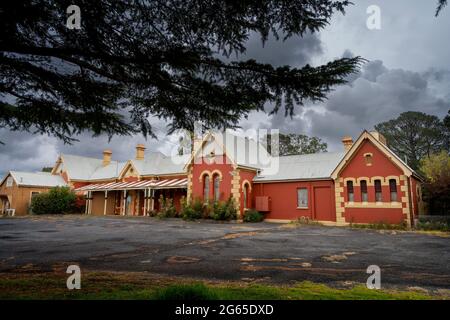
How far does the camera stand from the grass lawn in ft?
12.1

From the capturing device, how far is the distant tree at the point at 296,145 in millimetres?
41344

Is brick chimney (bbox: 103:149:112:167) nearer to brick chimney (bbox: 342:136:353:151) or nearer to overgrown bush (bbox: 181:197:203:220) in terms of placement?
overgrown bush (bbox: 181:197:203:220)

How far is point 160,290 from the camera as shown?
4000mm

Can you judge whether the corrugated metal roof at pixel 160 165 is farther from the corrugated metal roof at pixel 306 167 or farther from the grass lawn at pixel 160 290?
the grass lawn at pixel 160 290

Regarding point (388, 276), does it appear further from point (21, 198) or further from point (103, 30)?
point (21, 198)

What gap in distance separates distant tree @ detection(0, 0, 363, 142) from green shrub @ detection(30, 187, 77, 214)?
2977cm

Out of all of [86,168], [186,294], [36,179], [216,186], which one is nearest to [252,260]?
[186,294]

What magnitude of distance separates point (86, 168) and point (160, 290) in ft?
135

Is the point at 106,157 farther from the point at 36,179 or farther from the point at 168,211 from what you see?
the point at 168,211

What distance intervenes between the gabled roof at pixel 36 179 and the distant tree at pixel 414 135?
48.2 metres

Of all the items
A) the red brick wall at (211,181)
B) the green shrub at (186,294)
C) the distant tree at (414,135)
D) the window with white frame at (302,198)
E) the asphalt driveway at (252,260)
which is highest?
the distant tree at (414,135)

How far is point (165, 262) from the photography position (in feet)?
22.4

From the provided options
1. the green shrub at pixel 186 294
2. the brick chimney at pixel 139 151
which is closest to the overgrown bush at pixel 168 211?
the brick chimney at pixel 139 151

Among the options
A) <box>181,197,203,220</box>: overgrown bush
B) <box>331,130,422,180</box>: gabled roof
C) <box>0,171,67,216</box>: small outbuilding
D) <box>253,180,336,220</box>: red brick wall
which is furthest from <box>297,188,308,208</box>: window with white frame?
<box>0,171,67,216</box>: small outbuilding
